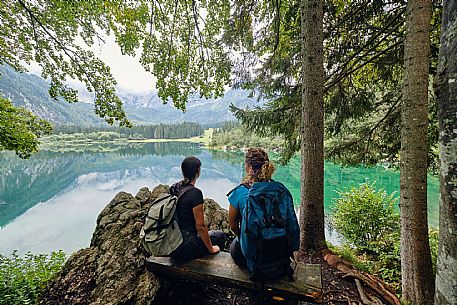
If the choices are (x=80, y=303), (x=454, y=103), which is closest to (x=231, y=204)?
(x=454, y=103)

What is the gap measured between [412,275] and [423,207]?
2.37 feet

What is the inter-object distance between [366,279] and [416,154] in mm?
1425

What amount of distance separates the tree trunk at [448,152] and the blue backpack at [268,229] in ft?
3.22

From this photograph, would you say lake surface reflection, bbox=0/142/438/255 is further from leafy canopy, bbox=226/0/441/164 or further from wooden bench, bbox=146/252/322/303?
wooden bench, bbox=146/252/322/303

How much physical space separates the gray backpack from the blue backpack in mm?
662

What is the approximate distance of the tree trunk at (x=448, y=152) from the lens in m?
0.72

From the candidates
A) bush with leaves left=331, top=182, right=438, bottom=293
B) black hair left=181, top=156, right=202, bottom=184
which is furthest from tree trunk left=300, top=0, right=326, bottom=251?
bush with leaves left=331, top=182, right=438, bottom=293

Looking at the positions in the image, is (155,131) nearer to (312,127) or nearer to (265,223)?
(312,127)

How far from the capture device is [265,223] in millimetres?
1678

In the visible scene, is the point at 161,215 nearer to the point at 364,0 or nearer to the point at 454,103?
the point at 454,103

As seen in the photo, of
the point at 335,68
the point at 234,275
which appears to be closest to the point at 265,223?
the point at 234,275

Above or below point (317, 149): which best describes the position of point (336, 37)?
above

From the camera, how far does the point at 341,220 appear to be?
645cm

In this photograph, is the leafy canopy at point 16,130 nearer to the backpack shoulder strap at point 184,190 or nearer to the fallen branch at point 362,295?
the backpack shoulder strap at point 184,190
